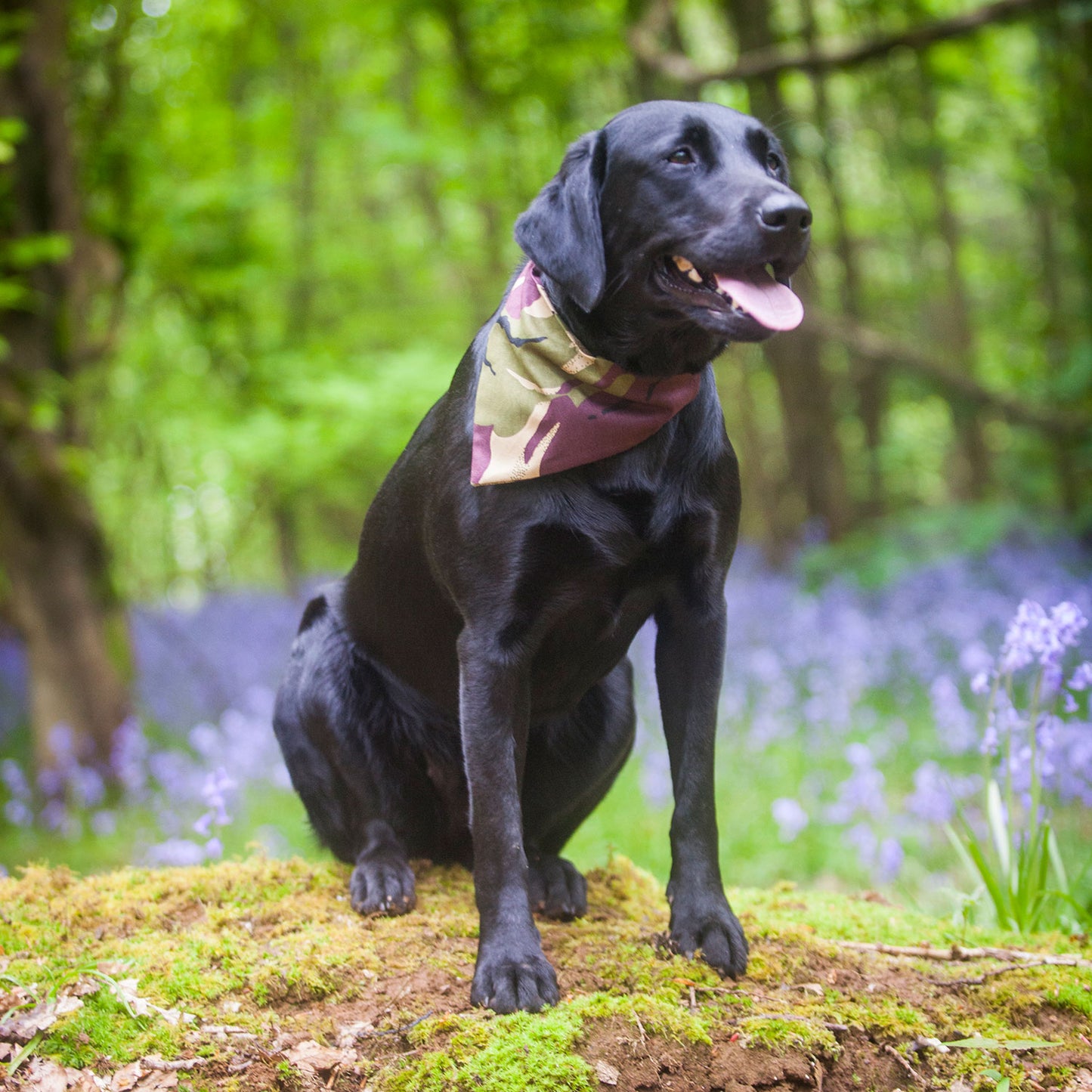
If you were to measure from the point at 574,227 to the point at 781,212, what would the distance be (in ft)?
1.42

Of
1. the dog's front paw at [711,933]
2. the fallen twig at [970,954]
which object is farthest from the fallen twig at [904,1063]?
the fallen twig at [970,954]

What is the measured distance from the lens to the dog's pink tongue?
2180mm

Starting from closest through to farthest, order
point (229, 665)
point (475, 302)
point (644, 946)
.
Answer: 1. point (644, 946)
2. point (229, 665)
3. point (475, 302)

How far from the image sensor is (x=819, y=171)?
12875 mm

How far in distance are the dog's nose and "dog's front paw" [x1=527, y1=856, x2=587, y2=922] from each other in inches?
64.2

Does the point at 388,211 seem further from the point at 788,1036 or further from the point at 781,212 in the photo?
the point at 788,1036

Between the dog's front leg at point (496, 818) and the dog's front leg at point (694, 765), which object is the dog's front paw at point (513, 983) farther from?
the dog's front leg at point (694, 765)

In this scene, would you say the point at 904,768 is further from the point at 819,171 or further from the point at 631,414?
the point at 819,171

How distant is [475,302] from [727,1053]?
37.4ft

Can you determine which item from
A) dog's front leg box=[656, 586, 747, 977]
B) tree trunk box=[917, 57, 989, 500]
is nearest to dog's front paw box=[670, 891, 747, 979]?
dog's front leg box=[656, 586, 747, 977]

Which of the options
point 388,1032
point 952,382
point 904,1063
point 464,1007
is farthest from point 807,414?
point 388,1032

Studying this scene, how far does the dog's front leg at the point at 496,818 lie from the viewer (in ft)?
7.32

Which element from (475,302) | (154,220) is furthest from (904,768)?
(475,302)

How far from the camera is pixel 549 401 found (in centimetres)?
235
